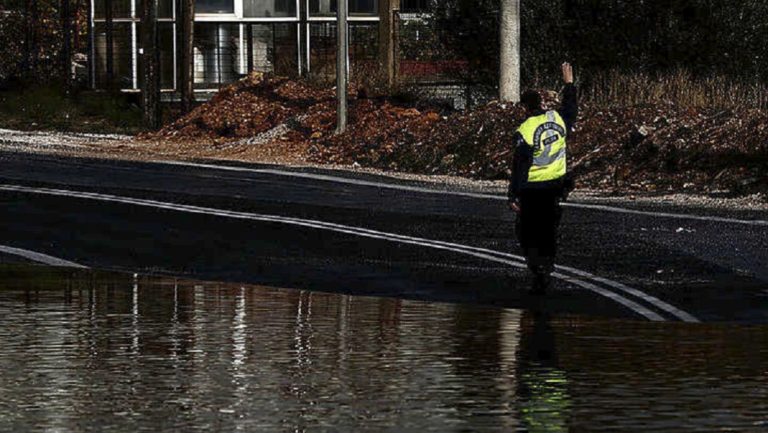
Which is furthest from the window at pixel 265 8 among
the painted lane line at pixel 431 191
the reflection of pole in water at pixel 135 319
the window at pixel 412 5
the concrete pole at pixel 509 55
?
the reflection of pole in water at pixel 135 319

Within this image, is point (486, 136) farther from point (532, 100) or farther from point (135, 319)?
point (135, 319)

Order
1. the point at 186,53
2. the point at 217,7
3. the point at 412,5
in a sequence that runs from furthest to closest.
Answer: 1. the point at 412,5
2. the point at 217,7
3. the point at 186,53

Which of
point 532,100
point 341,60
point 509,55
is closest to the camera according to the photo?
point 532,100

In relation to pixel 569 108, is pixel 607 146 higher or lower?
lower

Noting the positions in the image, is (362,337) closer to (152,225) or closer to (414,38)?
(152,225)

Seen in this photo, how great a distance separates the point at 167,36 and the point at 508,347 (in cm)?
3885

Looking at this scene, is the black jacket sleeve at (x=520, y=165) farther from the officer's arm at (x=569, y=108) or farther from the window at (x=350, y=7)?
the window at (x=350, y=7)

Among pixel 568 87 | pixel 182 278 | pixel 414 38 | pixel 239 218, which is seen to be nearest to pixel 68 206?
pixel 239 218

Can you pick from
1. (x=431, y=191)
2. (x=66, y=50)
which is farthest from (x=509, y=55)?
(x=66, y=50)

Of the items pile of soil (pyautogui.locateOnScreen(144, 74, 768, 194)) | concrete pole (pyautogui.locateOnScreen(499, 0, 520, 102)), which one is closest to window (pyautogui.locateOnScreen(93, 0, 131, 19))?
pile of soil (pyautogui.locateOnScreen(144, 74, 768, 194))

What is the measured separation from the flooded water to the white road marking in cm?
104

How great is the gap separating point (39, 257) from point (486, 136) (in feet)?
Result: 45.0

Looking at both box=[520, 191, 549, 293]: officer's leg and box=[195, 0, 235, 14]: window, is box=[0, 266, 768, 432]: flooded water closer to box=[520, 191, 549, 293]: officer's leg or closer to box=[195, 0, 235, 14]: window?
box=[520, 191, 549, 293]: officer's leg

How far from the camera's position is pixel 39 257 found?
754 inches
